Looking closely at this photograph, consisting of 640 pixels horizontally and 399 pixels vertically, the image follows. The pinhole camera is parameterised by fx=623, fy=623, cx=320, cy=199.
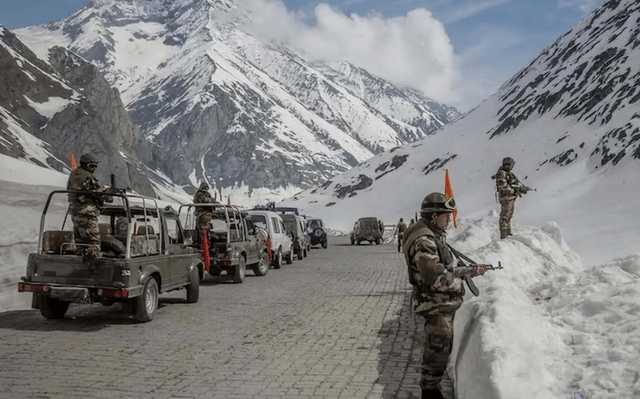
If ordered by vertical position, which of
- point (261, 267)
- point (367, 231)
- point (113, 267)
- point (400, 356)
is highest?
point (367, 231)

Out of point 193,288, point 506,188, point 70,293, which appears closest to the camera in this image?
point 70,293

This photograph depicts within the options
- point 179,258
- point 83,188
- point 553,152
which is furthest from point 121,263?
point 553,152

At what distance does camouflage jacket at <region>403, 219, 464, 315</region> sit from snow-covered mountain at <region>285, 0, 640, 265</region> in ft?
158

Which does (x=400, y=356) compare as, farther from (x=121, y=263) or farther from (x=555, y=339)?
(x=121, y=263)

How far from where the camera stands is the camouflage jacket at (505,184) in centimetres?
1598

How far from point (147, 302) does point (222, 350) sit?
2628mm

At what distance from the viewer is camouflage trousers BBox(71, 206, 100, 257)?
9.85 m

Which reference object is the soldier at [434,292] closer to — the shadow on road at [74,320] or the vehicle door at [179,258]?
the shadow on road at [74,320]

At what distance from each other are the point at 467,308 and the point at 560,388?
215 centimetres

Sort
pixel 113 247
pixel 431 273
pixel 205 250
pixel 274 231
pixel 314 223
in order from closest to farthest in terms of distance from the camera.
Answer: pixel 431 273 < pixel 113 247 < pixel 205 250 < pixel 274 231 < pixel 314 223

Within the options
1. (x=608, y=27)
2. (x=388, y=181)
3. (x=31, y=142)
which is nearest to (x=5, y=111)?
(x=31, y=142)

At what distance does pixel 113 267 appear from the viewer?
9609 mm

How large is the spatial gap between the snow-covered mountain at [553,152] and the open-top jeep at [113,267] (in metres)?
44.6

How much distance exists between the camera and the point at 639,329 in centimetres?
Answer: 528
